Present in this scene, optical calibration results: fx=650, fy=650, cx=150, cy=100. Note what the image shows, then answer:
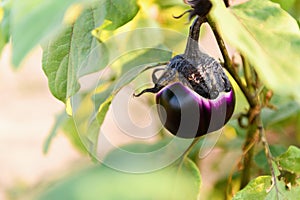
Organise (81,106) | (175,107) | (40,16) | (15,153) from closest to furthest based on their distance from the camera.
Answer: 1. (40,16)
2. (175,107)
3. (81,106)
4. (15,153)

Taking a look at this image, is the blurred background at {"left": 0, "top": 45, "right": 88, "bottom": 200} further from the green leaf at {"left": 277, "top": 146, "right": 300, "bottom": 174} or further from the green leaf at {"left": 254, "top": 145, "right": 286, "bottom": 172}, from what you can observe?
the green leaf at {"left": 277, "top": 146, "right": 300, "bottom": 174}

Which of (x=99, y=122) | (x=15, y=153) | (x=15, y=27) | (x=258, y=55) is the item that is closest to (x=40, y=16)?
(x=15, y=27)

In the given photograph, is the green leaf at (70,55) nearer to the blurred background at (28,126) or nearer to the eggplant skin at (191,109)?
the eggplant skin at (191,109)

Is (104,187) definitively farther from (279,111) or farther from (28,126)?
(28,126)

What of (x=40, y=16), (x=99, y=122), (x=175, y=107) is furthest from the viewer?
(x=99, y=122)

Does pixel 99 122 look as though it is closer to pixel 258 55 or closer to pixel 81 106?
pixel 81 106

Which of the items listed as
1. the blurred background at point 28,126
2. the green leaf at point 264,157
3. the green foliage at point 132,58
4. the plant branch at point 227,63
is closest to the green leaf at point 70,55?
the green foliage at point 132,58
